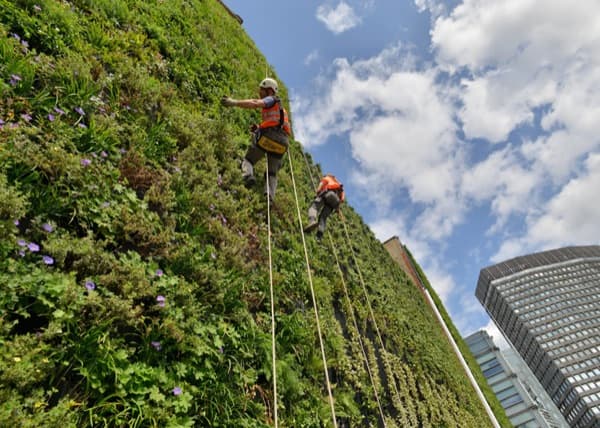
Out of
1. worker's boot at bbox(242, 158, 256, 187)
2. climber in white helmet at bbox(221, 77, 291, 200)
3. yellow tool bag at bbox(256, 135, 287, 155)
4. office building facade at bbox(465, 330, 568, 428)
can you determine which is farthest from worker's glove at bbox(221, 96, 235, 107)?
office building facade at bbox(465, 330, 568, 428)

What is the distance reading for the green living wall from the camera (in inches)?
71.9

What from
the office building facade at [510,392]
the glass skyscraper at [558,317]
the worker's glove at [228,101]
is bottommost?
the worker's glove at [228,101]

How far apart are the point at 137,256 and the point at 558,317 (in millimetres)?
176082

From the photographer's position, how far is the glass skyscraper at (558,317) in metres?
124

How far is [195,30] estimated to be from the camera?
6363 millimetres

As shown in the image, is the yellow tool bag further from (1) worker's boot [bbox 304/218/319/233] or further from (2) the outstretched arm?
(1) worker's boot [bbox 304/218/319/233]

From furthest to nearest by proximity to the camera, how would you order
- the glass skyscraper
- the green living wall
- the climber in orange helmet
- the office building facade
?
the glass skyscraper
the office building facade
the climber in orange helmet
the green living wall

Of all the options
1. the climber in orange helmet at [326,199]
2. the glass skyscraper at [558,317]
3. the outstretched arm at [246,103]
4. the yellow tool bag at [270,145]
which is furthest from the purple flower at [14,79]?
the glass skyscraper at [558,317]

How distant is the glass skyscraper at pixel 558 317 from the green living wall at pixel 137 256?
6509 inches

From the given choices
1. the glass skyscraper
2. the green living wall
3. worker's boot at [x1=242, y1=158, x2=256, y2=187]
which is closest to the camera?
the green living wall

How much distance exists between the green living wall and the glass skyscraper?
542 ft

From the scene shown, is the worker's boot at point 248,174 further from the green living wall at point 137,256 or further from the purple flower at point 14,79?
the purple flower at point 14,79

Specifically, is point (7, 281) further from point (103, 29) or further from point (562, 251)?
point (562, 251)

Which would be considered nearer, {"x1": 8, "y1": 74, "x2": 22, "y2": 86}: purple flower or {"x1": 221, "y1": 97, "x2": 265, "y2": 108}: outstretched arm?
{"x1": 8, "y1": 74, "x2": 22, "y2": 86}: purple flower
